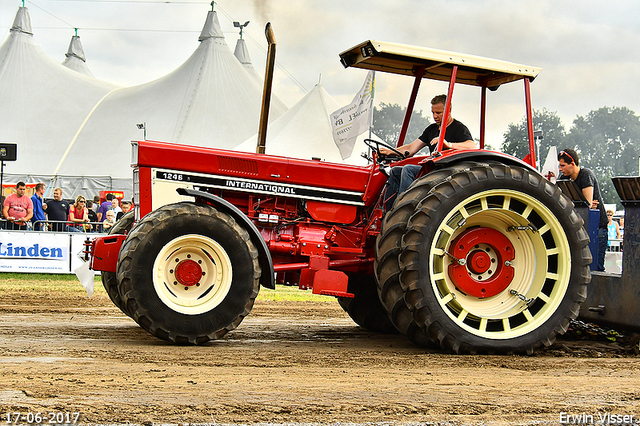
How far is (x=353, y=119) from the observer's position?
14.2m

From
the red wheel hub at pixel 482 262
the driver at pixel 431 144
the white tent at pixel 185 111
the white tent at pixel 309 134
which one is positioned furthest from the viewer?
the white tent at pixel 185 111

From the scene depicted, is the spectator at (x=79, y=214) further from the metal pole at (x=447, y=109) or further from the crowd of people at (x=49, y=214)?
the metal pole at (x=447, y=109)

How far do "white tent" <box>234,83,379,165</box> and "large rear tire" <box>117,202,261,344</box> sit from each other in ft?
44.3

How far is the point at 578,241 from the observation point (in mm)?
4902

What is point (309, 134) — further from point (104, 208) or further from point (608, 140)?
point (608, 140)

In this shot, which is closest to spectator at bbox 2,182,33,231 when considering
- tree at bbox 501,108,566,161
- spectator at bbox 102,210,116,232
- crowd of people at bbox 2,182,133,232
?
crowd of people at bbox 2,182,133,232

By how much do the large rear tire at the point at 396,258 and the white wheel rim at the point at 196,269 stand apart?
1143mm

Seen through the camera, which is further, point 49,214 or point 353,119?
point 353,119

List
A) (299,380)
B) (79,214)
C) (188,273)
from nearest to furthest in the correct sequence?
(299,380) < (188,273) < (79,214)

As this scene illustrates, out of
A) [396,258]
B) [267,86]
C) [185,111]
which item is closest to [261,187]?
[267,86]

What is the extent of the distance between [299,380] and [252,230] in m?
1.61

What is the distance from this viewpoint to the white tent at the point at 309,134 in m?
18.9

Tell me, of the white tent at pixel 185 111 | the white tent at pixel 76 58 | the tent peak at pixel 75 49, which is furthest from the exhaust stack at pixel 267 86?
the tent peak at pixel 75 49

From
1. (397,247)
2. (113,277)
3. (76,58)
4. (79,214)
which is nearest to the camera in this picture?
(397,247)
